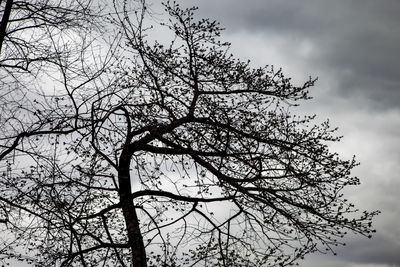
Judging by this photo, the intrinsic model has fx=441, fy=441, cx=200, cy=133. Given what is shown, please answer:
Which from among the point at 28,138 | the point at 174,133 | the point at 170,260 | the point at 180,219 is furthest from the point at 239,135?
the point at 28,138

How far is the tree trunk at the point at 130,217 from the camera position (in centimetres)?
770

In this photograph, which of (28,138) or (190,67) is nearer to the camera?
(28,138)

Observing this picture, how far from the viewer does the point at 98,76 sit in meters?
7.47

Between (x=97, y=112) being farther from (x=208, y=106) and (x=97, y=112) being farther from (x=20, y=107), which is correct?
(x=208, y=106)

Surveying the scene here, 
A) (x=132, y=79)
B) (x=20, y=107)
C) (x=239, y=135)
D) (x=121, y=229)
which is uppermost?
(x=132, y=79)

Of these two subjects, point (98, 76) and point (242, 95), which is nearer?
point (98, 76)

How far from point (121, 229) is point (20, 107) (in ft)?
9.31

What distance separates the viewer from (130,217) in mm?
8250

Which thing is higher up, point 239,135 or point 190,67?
point 190,67

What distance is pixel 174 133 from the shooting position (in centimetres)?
824

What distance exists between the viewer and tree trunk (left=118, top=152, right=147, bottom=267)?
7699mm

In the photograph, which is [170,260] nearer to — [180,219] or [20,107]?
[180,219]

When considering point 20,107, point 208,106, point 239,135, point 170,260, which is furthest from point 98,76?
point 170,260

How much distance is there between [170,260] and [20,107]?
3.67 metres
